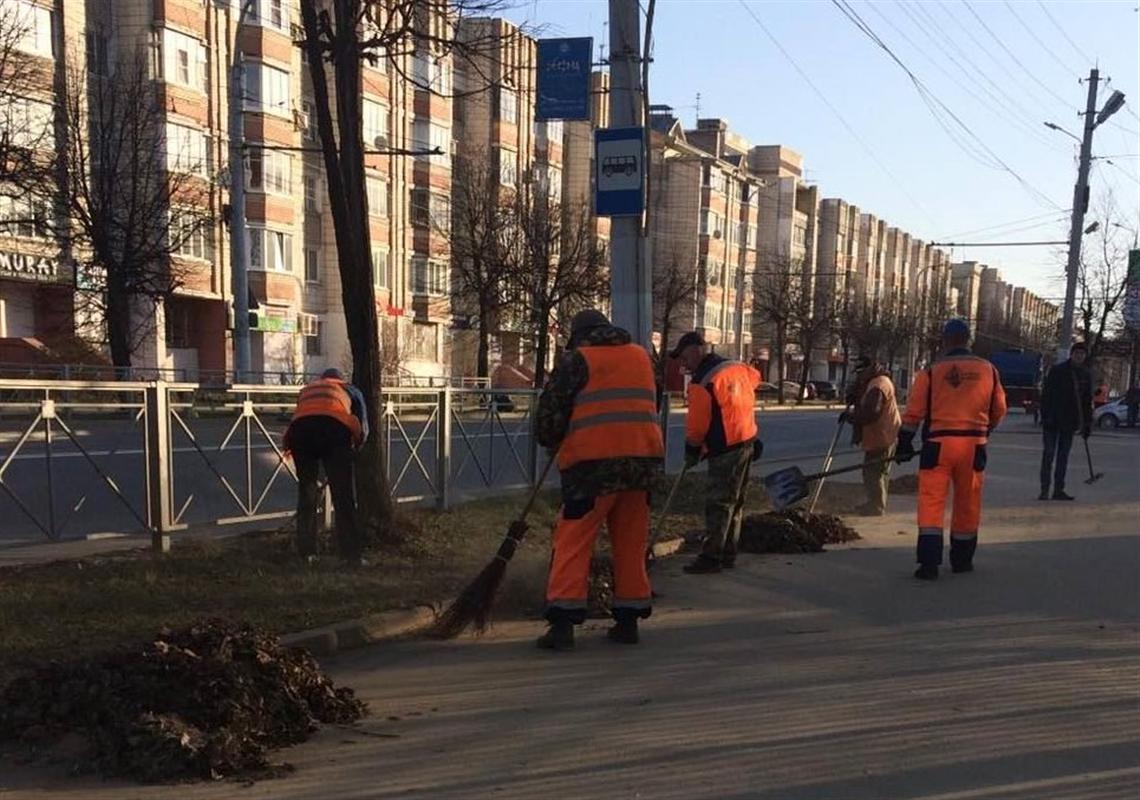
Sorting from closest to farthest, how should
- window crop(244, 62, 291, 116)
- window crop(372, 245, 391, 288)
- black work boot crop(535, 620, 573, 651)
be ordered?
1. black work boot crop(535, 620, 573, 651)
2. window crop(244, 62, 291, 116)
3. window crop(372, 245, 391, 288)

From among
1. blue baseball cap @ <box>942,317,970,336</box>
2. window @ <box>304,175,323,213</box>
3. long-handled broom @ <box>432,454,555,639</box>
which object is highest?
window @ <box>304,175,323,213</box>

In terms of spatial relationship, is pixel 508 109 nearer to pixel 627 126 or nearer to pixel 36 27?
pixel 36 27

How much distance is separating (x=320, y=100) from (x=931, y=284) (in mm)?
90454

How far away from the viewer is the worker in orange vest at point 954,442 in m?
7.09

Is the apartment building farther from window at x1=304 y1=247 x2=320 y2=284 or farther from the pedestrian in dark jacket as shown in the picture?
the pedestrian in dark jacket

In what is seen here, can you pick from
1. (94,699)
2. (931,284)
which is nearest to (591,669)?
(94,699)

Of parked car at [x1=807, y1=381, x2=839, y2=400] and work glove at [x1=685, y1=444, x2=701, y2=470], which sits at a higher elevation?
work glove at [x1=685, y1=444, x2=701, y2=470]

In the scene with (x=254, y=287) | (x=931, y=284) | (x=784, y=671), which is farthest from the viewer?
(x=931, y=284)

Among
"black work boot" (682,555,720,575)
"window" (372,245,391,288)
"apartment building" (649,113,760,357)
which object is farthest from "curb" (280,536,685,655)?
"apartment building" (649,113,760,357)

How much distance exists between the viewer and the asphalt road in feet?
23.4

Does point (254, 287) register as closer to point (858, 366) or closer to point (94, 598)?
point (858, 366)

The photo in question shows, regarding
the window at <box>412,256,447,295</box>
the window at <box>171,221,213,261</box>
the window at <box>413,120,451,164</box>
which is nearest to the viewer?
the window at <box>171,221,213,261</box>

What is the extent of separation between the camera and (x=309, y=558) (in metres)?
7.17

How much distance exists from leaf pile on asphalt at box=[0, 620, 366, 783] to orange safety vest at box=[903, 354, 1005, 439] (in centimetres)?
487
